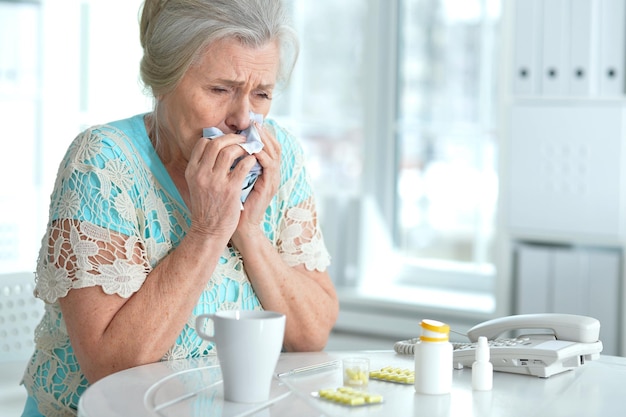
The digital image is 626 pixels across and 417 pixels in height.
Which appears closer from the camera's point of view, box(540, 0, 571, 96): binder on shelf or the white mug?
the white mug

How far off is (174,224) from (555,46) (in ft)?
5.69

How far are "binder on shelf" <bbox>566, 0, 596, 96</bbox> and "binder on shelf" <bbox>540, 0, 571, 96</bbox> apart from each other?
0.05ft

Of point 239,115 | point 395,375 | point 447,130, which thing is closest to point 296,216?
point 239,115

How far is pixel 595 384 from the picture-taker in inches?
52.3

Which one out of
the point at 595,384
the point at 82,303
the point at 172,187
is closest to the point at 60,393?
the point at 82,303

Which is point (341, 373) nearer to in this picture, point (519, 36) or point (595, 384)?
point (595, 384)

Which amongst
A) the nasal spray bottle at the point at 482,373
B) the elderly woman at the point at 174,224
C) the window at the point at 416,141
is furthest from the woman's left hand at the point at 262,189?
the window at the point at 416,141

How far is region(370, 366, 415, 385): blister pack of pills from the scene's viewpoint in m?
1.29

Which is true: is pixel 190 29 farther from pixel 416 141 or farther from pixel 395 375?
pixel 416 141

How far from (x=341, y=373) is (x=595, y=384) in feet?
1.20

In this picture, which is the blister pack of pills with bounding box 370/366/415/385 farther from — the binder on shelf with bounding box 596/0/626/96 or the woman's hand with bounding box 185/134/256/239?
the binder on shelf with bounding box 596/0/626/96

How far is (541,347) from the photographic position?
1373mm

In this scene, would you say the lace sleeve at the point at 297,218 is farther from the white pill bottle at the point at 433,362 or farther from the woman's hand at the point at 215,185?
the white pill bottle at the point at 433,362

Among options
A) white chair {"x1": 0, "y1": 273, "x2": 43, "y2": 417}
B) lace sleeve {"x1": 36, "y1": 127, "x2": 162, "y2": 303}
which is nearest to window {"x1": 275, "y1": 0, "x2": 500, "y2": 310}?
white chair {"x1": 0, "y1": 273, "x2": 43, "y2": 417}
